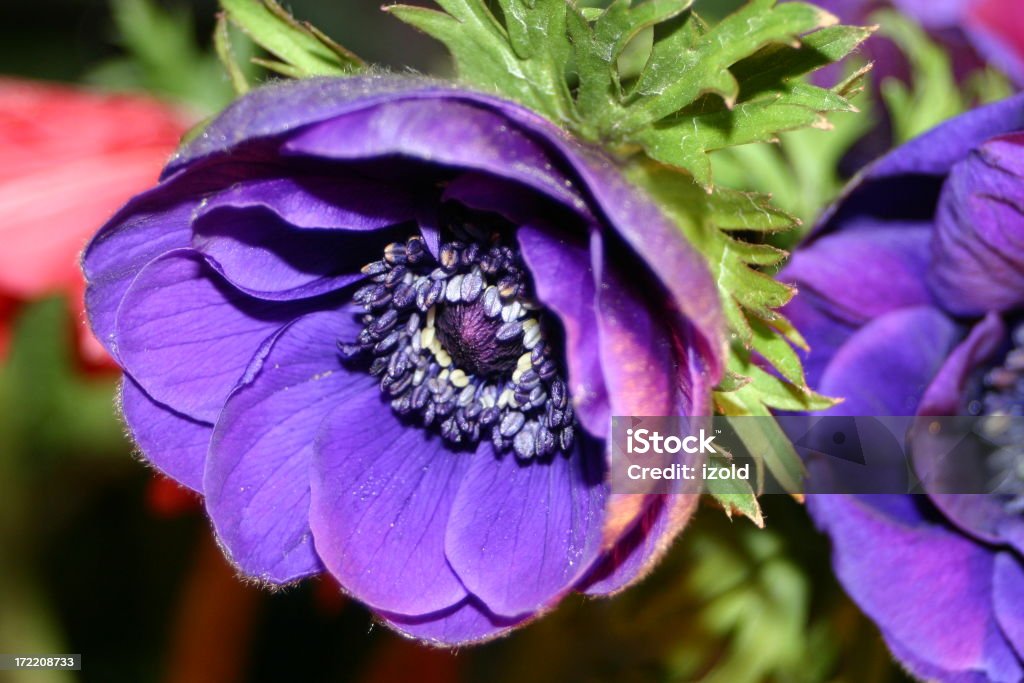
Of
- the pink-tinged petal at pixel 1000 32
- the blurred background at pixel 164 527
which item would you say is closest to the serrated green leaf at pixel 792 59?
the blurred background at pixel 164 527

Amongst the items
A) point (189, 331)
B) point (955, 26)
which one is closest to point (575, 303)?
Answer: point (189, 331)

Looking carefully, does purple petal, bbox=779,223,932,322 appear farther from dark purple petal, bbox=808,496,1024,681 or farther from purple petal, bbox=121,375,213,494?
purple petal, bbox=121,375,213,494

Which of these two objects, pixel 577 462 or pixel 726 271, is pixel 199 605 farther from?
pixel 726 271

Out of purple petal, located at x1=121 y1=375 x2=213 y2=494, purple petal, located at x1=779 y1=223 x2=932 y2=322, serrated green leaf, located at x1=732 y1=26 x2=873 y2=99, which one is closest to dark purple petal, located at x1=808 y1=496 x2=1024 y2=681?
purple petal, located at x1=779 y1=223 x2=932 y2=322

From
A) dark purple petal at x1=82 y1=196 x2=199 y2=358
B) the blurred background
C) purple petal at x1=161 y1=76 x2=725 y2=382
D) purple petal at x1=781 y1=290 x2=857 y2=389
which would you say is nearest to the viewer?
purple petal at x1=161 y1=76 x2=725 y2=382

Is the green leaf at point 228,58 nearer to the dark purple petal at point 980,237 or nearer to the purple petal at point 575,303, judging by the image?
the purple petal at point 575,303

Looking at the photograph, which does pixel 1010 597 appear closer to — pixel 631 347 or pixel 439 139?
pixel 631 347
